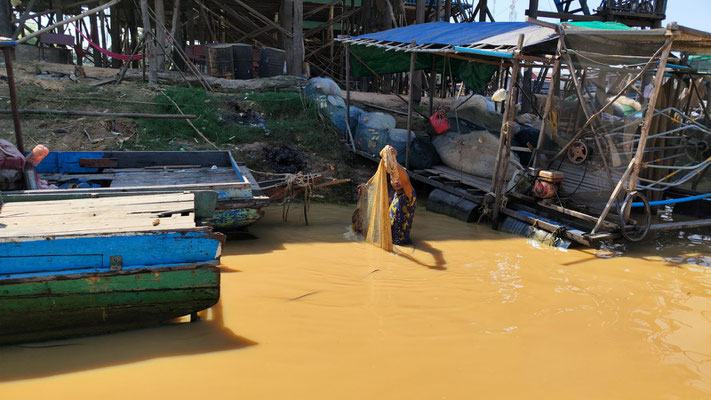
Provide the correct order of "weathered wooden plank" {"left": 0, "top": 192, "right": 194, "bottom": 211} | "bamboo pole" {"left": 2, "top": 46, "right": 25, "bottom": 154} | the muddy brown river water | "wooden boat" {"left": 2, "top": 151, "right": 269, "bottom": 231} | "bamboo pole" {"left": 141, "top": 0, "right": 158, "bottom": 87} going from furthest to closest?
"bamboo pole" {"left": 141, "top": 0, "right": 158, "bottom": 87} → "wooden boat" {"left": 2, "top": 151, "right": 269, "bottom": 231} → "bamboo pole" {"left": 2, "top": 46, "right": 25, "bottom": 154} → "weathered wooden plank" {"left": 0, "top": 192, "right": 194, "bottom": 211} → the muddy brown river water

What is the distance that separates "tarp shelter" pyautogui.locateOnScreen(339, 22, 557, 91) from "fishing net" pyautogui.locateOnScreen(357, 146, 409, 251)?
2.24 m

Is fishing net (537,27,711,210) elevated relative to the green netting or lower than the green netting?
lower

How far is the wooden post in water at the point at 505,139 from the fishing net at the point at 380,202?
1856 mm

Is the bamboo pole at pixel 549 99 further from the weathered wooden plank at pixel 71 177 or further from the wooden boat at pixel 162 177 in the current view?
the weathered wooden plank at pixel 71 177

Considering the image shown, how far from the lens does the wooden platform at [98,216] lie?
3475 mm

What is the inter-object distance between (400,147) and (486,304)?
17.1 ft

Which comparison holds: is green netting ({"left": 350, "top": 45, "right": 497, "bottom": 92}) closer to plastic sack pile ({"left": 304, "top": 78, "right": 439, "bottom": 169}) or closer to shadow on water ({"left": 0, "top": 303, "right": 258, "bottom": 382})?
plastic sack pile ({"left": 304, "top": 78, "right": 439, "bottom": 169})

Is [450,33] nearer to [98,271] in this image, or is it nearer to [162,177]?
[162,177]

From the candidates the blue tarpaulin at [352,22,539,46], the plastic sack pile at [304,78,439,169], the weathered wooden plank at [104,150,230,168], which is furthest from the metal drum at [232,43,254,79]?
the weathered wooden plank at [104,150,230,168]

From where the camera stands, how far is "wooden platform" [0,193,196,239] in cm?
347

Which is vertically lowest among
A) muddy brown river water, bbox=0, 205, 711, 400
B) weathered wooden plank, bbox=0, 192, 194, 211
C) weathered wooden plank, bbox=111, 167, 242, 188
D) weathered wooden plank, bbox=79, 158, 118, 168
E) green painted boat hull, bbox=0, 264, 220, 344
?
muddy brown river water, bbox=0, 205, 711, 400

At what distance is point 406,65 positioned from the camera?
10055 mm

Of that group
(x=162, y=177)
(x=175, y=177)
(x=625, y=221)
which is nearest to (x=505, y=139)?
(x=625, y=221)

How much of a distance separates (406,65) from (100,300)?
8.04 m
